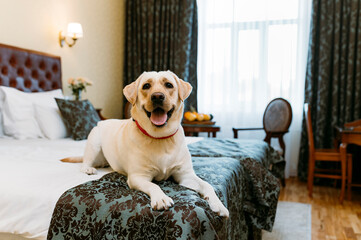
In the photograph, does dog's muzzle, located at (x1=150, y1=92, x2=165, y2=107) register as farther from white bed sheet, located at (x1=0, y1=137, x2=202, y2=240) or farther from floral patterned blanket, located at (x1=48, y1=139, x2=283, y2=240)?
white bed sheet, located at (x1=0, y1=137, x2=202, y2=240)

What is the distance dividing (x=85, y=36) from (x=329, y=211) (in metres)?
3.65

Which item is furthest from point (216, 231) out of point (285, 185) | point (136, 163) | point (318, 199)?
point (285, 185)

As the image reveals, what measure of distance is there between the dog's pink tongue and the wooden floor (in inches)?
71.3

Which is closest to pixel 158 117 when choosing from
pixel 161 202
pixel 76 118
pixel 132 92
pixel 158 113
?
pixel 158 113

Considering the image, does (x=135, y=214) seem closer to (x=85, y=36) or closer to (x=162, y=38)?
(x=85, y=36)

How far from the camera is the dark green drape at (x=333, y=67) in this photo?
4.18 m

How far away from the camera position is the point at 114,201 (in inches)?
47.4

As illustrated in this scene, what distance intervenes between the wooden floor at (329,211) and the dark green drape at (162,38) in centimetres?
199

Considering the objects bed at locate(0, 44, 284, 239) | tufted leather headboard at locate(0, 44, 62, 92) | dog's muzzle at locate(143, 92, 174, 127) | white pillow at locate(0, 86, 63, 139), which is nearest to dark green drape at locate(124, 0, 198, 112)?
tufted leather headboard at locate(0, 44, 62, 92)

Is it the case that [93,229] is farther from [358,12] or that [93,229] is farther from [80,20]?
[358,12]

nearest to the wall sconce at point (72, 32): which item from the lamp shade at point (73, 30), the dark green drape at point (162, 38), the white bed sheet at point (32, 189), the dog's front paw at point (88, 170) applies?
the lamp shade at point (73, 30)

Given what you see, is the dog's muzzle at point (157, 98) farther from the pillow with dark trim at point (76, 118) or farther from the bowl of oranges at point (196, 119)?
the bowl of oranges at point (196, 119)

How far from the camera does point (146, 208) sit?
1.15 meters

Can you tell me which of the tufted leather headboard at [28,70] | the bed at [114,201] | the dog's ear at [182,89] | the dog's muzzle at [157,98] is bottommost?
the bed at [114,201]
